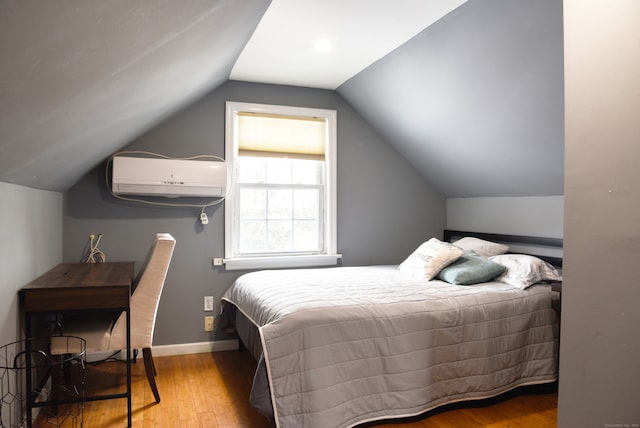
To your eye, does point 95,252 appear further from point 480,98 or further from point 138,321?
point 480,98

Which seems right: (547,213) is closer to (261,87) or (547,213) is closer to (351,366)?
(351,366)

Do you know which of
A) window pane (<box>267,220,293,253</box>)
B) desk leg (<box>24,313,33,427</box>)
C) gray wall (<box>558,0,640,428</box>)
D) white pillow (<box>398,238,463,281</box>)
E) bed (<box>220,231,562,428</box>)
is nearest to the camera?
gray wall (<box>558,0,640,428</box>)

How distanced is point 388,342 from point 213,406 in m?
1.18

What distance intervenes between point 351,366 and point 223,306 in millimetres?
1764

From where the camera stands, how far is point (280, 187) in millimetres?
4367

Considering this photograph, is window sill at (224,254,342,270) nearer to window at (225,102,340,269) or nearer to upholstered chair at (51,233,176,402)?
window at (225,102,340,269)

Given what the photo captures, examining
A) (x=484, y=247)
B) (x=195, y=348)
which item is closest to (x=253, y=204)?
(x=195, y=348)

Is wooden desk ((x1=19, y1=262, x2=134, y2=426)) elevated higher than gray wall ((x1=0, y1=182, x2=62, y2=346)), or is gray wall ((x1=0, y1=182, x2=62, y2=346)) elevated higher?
gray wall ((x1=0, y1=182, x2=62, y2=346))

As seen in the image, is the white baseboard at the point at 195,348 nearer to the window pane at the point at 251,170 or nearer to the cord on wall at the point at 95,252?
the cord on wall at the point at 95,252

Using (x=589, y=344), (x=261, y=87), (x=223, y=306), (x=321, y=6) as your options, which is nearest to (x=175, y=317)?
(x=223, y=306)

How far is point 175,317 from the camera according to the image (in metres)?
3.94

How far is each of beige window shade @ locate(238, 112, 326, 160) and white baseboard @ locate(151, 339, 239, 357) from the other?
65.5 inches

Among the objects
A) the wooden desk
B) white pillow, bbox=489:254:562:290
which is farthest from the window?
white pillow, bbox=489:254:562:290

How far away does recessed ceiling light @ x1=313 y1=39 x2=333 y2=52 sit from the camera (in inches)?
127
